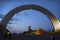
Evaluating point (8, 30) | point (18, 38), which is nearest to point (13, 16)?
point (8, 30)

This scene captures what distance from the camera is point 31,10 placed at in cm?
778

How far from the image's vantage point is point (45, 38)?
607 cm

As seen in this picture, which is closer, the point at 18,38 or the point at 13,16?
the point at 18,38

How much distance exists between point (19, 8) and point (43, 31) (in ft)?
5.60

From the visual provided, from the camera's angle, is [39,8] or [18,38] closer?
[18,38]

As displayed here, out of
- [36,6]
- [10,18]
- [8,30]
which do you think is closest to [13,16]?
[10,18]

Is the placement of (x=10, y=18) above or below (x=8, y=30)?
above

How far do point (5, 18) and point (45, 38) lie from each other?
266 centimetres

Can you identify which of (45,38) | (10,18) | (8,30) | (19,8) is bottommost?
(45,38)

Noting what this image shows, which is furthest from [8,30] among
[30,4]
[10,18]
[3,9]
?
[30,4]

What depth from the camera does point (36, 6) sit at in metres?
7.68

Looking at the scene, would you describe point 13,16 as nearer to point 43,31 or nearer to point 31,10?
point 31,10

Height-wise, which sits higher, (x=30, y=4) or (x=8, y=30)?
(x=30, y=4)

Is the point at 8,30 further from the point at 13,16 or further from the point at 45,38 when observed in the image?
the point at 45,38
